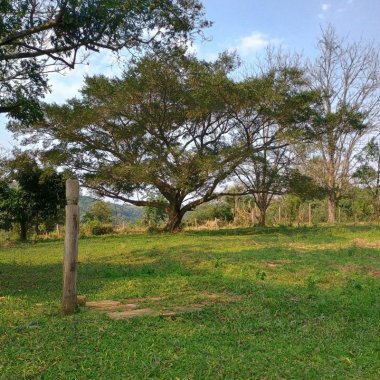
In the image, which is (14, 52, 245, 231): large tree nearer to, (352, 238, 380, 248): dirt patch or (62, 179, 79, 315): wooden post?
(352, 238, 380, 248): dirt patch

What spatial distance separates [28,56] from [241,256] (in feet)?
20.8

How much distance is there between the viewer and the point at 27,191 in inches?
850

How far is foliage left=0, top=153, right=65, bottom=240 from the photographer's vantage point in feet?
69.7

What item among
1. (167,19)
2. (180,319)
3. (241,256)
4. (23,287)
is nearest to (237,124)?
(241,256)

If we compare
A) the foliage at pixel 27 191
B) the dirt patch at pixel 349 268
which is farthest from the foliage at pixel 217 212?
the dirt patch at pixel 349 268

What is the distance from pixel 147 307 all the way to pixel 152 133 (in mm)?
16965

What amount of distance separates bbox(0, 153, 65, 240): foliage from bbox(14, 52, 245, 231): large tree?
4.08ft

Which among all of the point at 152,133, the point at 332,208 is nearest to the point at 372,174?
the point at 332,208

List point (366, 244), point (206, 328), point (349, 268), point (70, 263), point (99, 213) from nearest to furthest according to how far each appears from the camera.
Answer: point (206, 328)
point (70, 263)
point (349, 268)
point (366, 244)
point (99, 213)

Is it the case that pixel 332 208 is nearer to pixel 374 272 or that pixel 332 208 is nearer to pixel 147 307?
pixel 374 272

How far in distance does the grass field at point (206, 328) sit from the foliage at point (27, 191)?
1387 cm

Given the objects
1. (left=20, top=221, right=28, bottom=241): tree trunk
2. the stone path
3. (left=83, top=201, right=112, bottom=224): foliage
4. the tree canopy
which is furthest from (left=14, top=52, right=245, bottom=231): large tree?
the stone path

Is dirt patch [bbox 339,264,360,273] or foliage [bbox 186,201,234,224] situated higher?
foliage [bbox 186,201,234,224]

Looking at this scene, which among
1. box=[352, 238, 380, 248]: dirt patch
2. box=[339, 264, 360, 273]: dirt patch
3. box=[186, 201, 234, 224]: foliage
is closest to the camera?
box=[339, 264, 360, 273]: dirt patch
